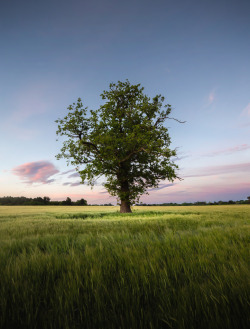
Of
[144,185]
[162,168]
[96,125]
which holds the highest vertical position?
[96,125]

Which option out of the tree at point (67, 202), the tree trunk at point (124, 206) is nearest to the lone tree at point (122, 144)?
the tree trunk at point (124, 206)

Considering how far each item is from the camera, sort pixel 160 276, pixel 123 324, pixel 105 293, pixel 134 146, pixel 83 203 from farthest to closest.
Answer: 1. pixel 83 203
2. pixel 134 146
3. pixel 160 276
4. pixel 105 293
5. pixel 123 324

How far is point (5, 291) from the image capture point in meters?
1.39

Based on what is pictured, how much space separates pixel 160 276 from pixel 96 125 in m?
19.0

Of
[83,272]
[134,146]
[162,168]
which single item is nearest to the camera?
[83,272]

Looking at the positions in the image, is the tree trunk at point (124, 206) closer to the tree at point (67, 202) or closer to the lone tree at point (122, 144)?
the lone tree at point (122, 144)

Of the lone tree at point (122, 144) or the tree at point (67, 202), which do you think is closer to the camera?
the lone tree at point (122, 144)

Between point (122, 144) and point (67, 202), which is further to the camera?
point (67, 202)

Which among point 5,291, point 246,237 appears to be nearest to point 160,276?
point 5,291

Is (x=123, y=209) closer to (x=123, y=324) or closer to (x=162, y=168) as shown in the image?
(x=162, y=168)

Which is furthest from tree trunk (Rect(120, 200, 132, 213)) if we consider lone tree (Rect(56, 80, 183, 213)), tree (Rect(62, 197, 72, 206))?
tree (Rect(62, 197, 72, 206))

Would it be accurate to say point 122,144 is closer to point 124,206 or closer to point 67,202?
point 124,206

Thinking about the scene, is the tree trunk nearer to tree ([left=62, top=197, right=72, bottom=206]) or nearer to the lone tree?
the lone tree

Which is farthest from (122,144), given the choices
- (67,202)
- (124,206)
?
(67,202)
